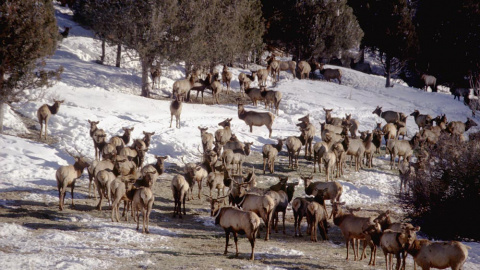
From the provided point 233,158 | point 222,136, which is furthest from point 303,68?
point 233,158

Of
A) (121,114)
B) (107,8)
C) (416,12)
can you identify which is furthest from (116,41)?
(416,12)

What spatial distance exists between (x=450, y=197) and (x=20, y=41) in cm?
1775

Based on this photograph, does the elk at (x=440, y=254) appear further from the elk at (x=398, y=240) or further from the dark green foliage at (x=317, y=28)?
the dark green foliage at (x=317, y=28)

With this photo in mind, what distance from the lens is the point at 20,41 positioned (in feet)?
74.8

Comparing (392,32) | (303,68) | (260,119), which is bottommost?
(260,119)

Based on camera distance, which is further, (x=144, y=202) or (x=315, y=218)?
(x=315, y=218)

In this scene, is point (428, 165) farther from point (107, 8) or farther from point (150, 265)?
point (107, 8)

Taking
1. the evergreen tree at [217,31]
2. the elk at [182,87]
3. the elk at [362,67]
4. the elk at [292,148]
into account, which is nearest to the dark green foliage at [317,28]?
the evergreen tree at [217,31]

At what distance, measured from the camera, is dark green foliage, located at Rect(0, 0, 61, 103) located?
882 inches

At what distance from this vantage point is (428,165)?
1981 centimetres

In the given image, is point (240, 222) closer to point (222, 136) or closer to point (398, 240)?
point (398, 240)

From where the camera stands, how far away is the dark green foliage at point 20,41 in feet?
73.5

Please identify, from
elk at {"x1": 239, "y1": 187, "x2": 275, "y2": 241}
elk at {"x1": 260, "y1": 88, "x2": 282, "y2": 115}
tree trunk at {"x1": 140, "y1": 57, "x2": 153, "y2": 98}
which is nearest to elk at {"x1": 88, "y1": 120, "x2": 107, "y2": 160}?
elk at {"x1": 239, "y1": 187, "x2": 275, "y2": 241}

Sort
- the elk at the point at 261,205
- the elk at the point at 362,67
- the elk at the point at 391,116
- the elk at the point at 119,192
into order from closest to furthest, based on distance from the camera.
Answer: the elk at the point at 261,205 < the elk at the point at 119,192 < the elk at the point at 391,116 < the elk at the point at 362,67
